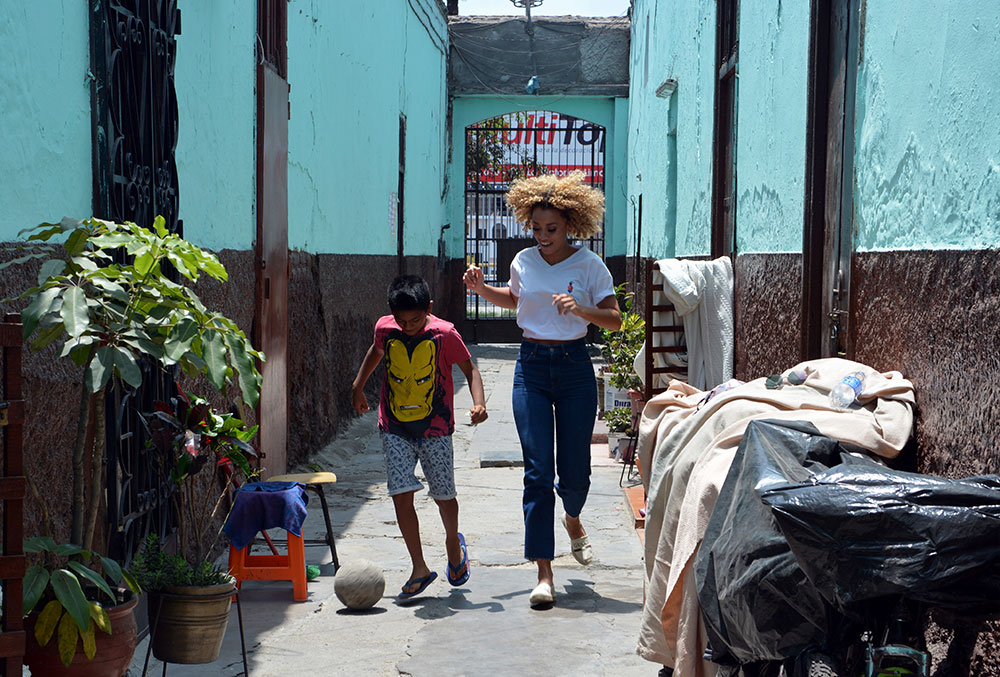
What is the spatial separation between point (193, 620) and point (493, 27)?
17.0m

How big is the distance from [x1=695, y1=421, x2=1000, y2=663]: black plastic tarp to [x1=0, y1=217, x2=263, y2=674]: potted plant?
1.46 meters

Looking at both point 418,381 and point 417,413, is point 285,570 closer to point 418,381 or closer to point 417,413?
point 417,413

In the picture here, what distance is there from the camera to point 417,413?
524cm

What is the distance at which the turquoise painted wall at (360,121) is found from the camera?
27.6 ft

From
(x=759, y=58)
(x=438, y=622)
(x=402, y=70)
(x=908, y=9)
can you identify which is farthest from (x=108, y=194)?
(x=402, y=70)

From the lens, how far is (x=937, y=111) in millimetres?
3463

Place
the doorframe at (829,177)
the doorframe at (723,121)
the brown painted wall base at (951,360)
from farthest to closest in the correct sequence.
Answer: the doorframe at (723,121) < the doorframe at (829,177) < the brown painted wall base at (951,360)

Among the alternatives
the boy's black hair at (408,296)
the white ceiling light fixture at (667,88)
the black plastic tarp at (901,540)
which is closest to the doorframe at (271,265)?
the boy's black hair at (408,296)

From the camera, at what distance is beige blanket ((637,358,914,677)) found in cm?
330

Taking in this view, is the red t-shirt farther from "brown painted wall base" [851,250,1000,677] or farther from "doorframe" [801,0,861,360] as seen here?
"brown painted wall base" [851,250,1000,677]

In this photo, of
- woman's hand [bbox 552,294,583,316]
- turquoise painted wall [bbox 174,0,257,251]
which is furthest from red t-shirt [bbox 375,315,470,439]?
turquoise painted wall [bbox 174,0,257,251]

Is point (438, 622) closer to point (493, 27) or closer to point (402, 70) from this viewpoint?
point (402, 70)

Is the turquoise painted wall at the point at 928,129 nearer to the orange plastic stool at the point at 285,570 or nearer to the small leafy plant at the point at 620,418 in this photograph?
the orange plastic stool at the point at 285,570

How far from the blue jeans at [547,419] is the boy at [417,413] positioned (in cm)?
Answer: 23
